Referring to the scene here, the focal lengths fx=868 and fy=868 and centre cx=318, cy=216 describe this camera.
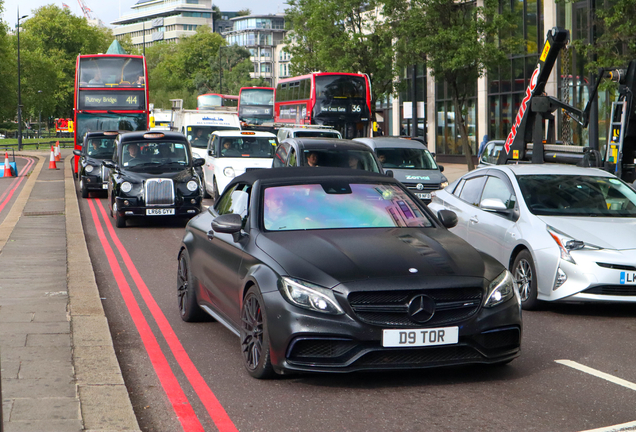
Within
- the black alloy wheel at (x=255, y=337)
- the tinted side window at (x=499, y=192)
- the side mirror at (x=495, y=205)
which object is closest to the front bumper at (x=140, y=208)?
the tinted side window at (x=499, y=192)

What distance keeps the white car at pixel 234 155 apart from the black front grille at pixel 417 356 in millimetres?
15287

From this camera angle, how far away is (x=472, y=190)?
10.4 m

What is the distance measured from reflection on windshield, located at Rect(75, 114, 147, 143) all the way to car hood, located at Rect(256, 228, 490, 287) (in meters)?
26.7

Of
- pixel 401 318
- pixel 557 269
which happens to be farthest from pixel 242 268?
pixel 557 269

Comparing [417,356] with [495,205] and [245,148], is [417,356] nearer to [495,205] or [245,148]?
[495,205]

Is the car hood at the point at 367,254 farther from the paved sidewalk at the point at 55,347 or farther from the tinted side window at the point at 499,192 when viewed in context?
the tinted side window at the point at 499,192

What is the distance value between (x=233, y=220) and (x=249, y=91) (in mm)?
43717

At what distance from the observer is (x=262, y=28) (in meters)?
168

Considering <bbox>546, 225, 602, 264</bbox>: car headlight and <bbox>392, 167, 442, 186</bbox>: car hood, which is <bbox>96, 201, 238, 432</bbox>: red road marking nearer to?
<bbox>546, 225, 602, 264</bbox>: car headlight

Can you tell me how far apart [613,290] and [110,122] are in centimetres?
2664

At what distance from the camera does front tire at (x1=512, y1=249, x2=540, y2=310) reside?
8398 mm

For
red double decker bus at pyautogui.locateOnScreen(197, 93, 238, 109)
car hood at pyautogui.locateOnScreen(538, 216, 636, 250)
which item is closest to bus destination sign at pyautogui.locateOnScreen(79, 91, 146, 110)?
car hood at pyautogui.locateOnScreen(538, 216, 636, 250)

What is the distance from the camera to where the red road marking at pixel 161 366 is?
5055 millimetres

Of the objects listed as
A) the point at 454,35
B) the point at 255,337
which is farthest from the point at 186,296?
the point at 454,35
